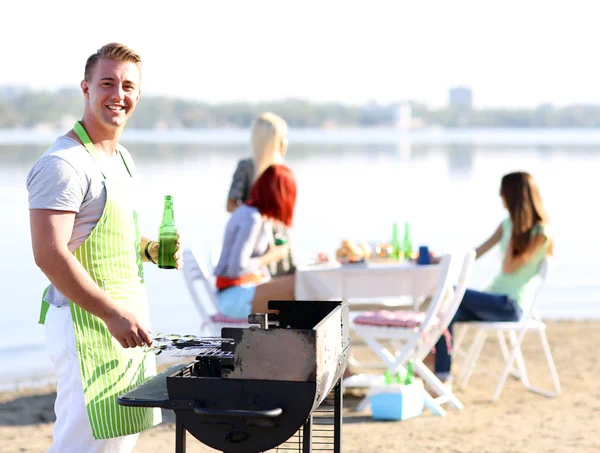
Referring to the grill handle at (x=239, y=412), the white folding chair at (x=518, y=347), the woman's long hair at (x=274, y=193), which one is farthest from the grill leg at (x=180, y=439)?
the white folding chair at (x=518, y=347)

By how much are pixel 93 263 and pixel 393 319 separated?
114 inches

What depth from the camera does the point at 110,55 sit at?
3008 millimetres

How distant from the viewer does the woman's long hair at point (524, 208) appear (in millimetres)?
6223

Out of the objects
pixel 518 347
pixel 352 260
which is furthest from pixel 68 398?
pixel 518 347

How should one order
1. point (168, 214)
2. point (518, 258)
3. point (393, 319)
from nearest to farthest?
1. point (168, 214)
2. point (393, 319)
3. point (518, 258)

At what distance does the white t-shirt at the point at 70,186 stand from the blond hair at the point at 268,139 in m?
3.14

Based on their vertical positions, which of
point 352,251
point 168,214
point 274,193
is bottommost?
point 352,251

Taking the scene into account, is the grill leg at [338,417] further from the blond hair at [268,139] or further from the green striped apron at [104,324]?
the blond hair at [268,139]

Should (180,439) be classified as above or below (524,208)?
below

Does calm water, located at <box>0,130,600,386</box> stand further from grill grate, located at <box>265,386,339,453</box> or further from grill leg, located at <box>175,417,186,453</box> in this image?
grill leg, located at <box>175,417,186,453</box>

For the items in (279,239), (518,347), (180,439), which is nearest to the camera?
(180,439)

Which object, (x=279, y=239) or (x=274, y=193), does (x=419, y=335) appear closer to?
(x=279, y=239)

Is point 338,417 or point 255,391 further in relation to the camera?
point 338,417

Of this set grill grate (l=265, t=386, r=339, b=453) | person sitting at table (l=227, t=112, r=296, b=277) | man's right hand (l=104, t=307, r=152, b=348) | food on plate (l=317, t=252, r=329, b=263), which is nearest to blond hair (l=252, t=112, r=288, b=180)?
person sitting at table (l=227, t=112, r=296, b=277)
